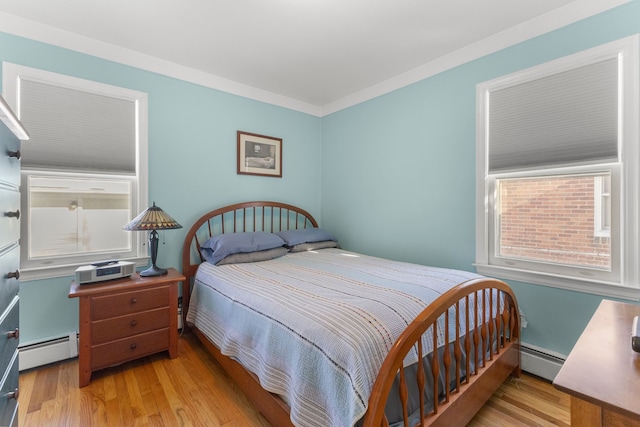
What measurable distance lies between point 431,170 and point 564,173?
959 millimetres

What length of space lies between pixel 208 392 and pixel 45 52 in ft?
8.81

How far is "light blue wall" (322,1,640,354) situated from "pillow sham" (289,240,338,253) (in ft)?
0.93

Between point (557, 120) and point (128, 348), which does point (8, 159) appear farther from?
point (557, 120)

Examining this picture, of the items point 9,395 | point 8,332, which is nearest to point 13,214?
point 8,332

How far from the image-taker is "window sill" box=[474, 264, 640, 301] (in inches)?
69.0

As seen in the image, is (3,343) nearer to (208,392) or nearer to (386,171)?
(208,392)

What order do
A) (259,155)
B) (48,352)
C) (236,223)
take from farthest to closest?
(259,155), (236,223), (48,352)

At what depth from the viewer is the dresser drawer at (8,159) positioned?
956mm

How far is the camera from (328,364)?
1136 millimetres

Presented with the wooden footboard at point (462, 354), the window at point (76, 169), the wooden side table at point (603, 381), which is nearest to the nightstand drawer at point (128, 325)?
the window at point (76, 169)

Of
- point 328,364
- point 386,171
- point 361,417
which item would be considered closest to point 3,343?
point 328,364

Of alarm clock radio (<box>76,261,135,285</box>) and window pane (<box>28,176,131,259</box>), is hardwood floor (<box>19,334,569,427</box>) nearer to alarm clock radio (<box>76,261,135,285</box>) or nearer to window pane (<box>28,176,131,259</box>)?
alarm clock radio (<box>76,261,135,285</box>)

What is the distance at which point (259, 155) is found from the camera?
329 cm

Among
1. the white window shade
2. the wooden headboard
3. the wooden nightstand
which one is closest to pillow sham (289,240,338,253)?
the wooden headboard
